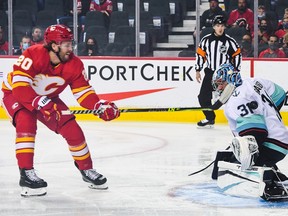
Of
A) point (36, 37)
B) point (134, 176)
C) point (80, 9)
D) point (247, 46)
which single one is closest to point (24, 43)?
point (36, 37)

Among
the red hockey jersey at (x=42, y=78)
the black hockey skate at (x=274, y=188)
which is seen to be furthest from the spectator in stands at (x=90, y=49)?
the black hockey skate at (x=274, y=188)

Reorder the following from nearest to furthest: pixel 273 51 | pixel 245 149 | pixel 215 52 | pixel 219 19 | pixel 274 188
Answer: pixel 245 149, pixel 274 188, pixel 219 19, pixel 215 52, pixel 273 51

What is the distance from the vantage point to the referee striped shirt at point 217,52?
9.25m

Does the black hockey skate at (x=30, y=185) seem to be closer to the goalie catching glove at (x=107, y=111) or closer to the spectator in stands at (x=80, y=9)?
the goalie catching glove at (x=107, y=111)

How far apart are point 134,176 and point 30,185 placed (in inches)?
39.9

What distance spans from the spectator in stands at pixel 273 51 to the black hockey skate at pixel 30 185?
15.7 feet

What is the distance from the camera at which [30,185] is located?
17.9 ft

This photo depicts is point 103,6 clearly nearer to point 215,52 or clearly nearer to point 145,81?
point 145,81

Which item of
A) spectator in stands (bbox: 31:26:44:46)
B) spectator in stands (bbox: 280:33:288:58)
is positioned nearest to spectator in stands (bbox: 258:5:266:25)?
spectator in stands (bbox: 280:33:288:58)

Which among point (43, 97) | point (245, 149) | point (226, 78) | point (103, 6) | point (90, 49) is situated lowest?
point (245, 149)

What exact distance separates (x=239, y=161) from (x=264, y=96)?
393 millimetres

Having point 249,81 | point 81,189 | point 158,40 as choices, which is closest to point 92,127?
point 158,40

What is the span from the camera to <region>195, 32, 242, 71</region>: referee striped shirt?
9250 mm

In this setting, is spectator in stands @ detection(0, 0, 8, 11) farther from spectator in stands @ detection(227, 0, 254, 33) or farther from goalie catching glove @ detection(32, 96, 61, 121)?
goalie catching glove @ detection(32, 96, 61, 121)
